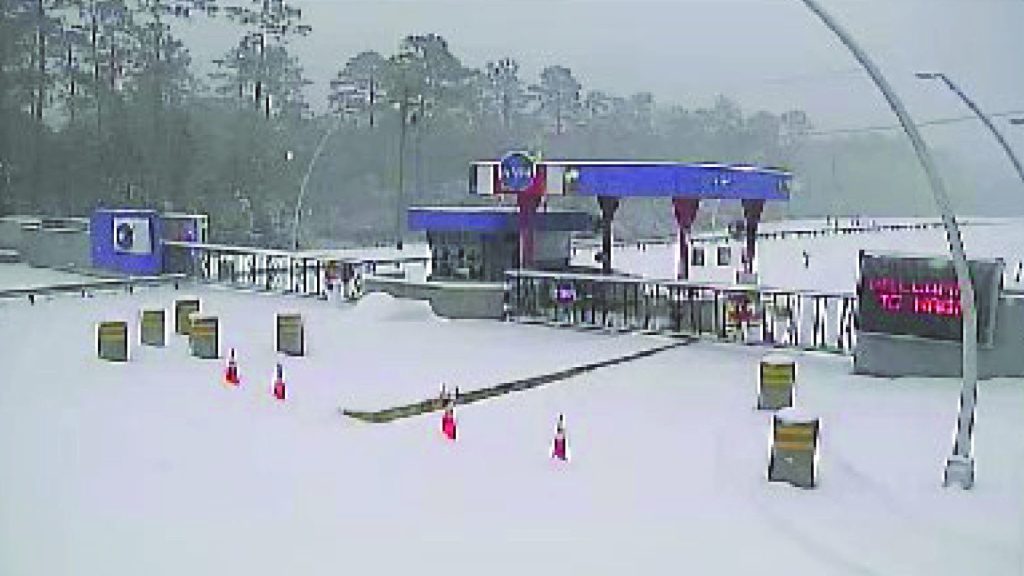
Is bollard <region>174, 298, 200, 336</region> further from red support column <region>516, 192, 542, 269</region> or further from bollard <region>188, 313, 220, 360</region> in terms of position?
Answer: red support column <region>516, 192, 542, 269</region>

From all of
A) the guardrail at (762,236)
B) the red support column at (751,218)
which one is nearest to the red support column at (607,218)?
the red support column at (751,218)

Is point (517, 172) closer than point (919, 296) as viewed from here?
No

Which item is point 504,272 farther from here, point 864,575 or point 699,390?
point 864,575

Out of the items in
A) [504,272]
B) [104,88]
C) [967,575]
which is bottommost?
[967,575]

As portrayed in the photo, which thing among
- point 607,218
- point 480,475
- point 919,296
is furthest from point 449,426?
point 607,218

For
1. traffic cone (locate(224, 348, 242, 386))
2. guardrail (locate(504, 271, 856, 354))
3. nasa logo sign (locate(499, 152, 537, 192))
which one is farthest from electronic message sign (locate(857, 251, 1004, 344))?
traffic cone (locate(224, 348, 242, 386))

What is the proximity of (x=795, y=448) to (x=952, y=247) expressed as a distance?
3.25m

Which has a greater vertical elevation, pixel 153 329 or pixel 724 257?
pixel 724 257

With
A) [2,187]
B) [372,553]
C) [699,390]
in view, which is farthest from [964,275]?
[2,187]

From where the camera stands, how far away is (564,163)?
97.7ft

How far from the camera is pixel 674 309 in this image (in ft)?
90.5

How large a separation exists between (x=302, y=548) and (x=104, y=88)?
69.6m

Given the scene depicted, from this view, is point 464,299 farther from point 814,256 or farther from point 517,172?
point 814,256

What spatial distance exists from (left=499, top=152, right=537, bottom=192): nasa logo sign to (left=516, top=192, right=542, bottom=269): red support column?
26.6 inches
